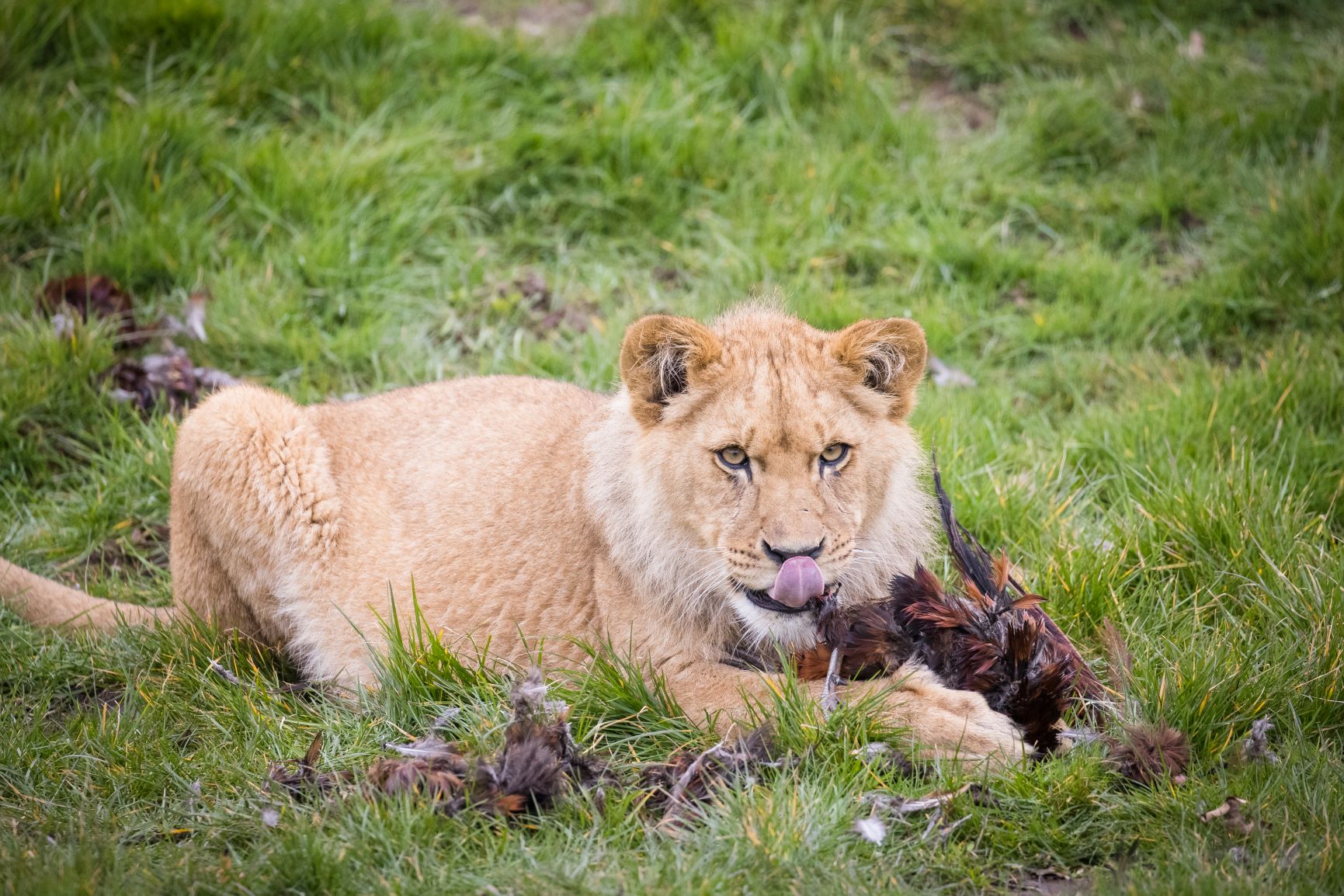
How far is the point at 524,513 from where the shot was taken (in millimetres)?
5309

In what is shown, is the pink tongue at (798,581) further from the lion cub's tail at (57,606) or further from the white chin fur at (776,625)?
the lion cub's tail at (57,606)

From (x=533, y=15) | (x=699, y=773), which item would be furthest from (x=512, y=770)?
(x=533, y=15)

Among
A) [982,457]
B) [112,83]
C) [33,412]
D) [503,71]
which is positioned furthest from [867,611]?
[112,83]

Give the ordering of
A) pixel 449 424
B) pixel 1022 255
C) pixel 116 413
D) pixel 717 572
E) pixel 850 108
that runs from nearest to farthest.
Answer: pixel 717 572 → pixel 449 424 → pixel 116 413 → pixel 1022 255 → pixel 850 108

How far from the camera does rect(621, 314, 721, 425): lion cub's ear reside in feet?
14.9

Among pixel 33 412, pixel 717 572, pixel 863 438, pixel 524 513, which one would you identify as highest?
pixel 863 438

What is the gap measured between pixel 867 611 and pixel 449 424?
2.13 meters

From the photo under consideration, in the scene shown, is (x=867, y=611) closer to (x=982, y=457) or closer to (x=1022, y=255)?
(x=982, y=457)

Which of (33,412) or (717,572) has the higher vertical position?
(717,572)

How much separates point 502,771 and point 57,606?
251 centimetres

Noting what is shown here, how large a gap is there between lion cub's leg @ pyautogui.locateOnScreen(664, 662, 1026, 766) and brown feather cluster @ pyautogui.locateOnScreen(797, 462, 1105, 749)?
2.5 inches

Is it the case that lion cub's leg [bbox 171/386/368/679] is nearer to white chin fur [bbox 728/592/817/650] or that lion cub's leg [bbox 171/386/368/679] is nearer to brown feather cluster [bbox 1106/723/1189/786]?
white chin fur [bbox 728/592/817/650]

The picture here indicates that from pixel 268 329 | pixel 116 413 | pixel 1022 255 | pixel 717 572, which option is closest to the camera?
pixel 717 572

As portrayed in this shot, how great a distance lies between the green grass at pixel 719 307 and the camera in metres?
3.90
